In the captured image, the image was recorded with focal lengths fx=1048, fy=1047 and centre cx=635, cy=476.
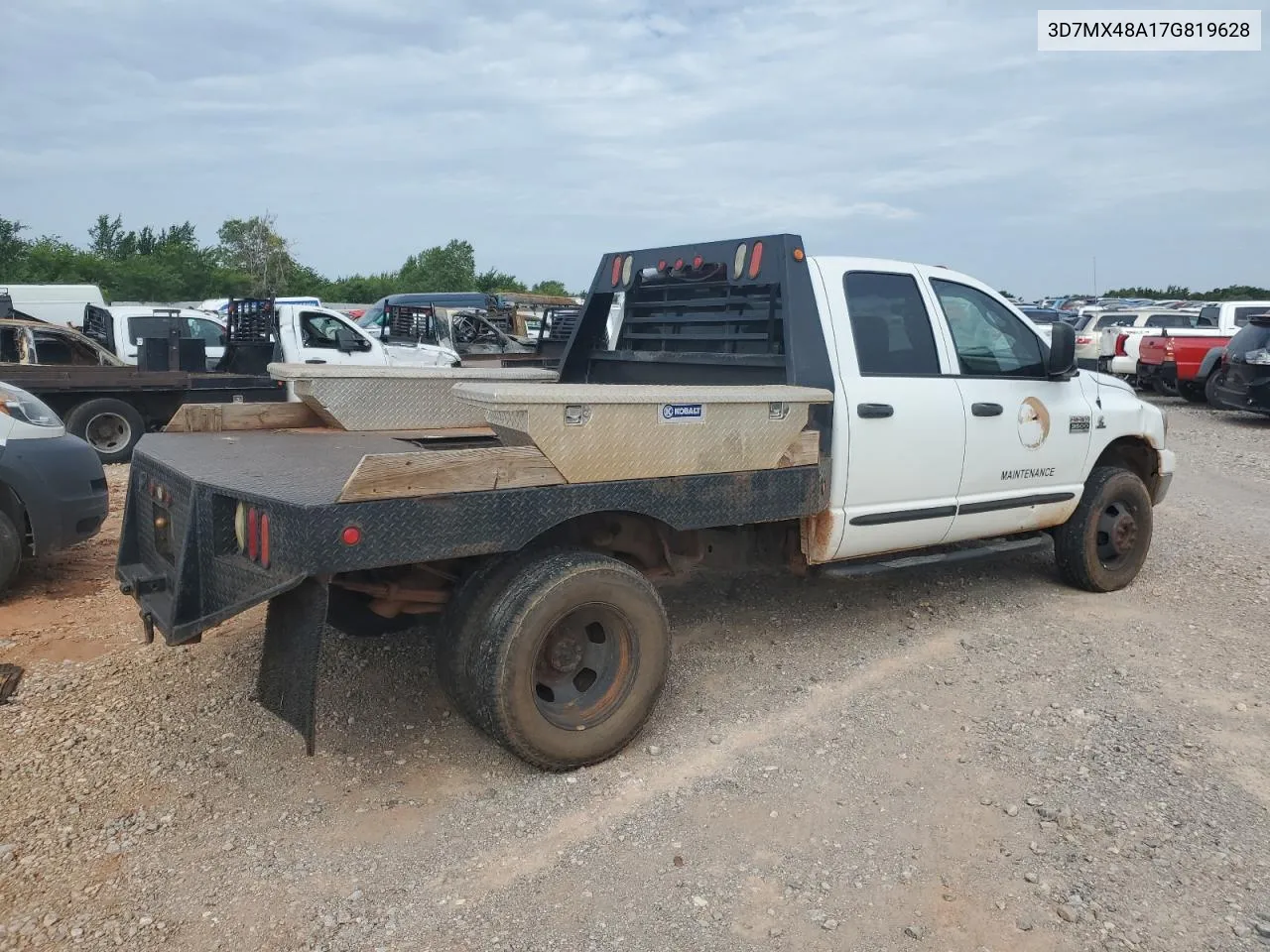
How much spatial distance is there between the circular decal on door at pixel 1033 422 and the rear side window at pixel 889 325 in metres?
0.65

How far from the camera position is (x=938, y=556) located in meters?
5.33

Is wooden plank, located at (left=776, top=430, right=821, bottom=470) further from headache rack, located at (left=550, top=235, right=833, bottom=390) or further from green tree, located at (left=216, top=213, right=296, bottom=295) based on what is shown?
green tree, located at (left=216, top=213, right=296, bottom=295)

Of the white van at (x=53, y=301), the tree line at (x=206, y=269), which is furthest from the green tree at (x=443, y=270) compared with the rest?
the white van at (x=53, y=301)

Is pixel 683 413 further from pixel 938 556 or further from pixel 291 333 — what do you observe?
pixel 291 333

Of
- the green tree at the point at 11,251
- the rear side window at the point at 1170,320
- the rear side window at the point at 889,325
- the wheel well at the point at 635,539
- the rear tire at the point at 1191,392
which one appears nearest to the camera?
the wheel well at the point at 635,539

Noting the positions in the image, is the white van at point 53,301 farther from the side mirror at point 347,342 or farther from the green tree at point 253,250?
the green tree at point 253,250

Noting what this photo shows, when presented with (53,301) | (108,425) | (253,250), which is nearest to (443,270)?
(253,250)

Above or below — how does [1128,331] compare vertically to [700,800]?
above

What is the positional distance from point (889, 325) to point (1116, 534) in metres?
2.18

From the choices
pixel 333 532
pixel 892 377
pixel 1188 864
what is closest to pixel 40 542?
pixel 333 532

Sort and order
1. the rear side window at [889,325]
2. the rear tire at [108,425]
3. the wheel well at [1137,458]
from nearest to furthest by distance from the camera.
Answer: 1. the rear side window at [889,325]
2. the wheel well at [1137,458]
3. the rear tire at [108,425]

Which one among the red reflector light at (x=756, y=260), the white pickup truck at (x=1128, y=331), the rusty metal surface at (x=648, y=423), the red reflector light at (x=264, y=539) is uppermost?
the white pickup truck at (x=1128, y=331)

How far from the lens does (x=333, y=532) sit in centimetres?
320

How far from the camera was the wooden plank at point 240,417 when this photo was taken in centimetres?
489
